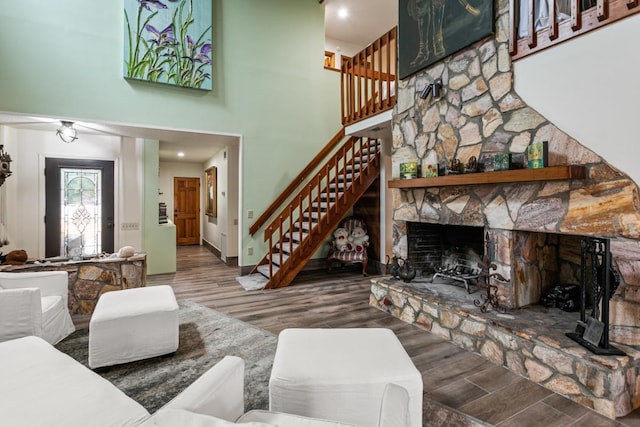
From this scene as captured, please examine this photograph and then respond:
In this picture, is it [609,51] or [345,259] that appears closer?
→ [609,51]

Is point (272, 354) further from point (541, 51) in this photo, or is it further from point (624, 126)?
point (541, 51)

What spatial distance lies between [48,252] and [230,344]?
4.52m

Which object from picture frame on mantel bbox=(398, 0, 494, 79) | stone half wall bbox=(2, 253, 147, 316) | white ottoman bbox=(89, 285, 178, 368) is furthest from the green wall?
white ottoman bbox=(89, 285, 178, 368)

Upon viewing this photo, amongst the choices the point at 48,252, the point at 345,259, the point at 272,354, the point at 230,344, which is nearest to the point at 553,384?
the point at 272,354

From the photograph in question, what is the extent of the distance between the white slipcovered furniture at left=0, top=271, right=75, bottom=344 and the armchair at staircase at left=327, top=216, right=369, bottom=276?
3825mm

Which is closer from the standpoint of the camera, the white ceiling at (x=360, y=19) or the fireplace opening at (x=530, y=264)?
the fireplace opening at (x=530, y=264)

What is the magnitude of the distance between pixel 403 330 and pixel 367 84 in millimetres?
3752

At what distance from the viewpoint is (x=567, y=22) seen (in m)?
2.42

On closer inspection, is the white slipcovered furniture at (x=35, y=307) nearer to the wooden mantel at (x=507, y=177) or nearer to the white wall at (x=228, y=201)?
the white wall at (x=228, y=201)

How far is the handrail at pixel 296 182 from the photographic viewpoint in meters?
5.66

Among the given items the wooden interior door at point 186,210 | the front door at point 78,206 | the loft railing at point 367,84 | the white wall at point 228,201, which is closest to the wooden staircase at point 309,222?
the loft railing at point 367,84

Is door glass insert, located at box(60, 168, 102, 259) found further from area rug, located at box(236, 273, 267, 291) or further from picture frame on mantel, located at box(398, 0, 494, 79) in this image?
picture frame on mantel, located at box(398, 0, 494, 79)

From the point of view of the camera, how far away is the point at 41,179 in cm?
514

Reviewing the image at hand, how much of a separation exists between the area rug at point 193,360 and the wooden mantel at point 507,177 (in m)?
2.32
